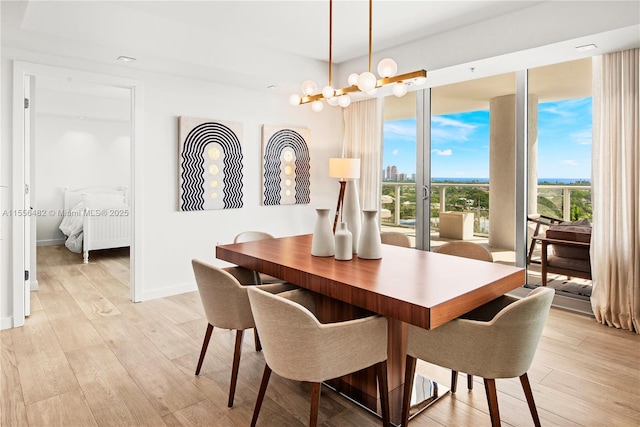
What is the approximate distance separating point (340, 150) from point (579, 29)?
10.3 feet

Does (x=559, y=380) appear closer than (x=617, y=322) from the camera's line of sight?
Yes

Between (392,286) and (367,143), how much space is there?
147 inches

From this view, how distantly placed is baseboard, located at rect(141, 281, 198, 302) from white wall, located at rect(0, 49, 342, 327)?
0.03 ft

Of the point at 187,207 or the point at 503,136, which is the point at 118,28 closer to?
the point at 187,207

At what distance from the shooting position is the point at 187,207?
167 inches

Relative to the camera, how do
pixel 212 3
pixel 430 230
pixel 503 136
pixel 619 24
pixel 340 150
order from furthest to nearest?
pixel 340 150 < pixel 430 230 < pixel 503 136 < pixel 212 3 < pixel 619 24

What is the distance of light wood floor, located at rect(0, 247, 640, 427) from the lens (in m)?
2.05

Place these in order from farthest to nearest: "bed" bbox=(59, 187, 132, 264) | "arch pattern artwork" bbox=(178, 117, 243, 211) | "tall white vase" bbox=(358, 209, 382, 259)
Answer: "bed" bbox=(59, 187, 132, 264) → "arch pattern artwork" bbox=(178, 117, 243, 211) → "tall white vase" bbox=(358, 209, 382, 259)

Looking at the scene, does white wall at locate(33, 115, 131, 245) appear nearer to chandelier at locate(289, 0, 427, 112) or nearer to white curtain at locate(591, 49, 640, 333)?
chandelier at locate(289, 0, 427, 112)

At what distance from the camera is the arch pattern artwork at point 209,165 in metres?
4.20

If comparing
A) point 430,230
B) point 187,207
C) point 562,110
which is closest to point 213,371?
point 187,207

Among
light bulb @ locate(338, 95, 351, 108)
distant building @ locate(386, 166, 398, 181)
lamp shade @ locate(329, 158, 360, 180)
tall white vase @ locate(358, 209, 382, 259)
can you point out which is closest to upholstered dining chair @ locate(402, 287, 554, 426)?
tall white vase @ locate(358, 209, 382, 259)

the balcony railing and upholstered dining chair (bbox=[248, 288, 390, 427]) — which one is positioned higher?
the balcony railing

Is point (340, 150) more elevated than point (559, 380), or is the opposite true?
point (340, 150)
